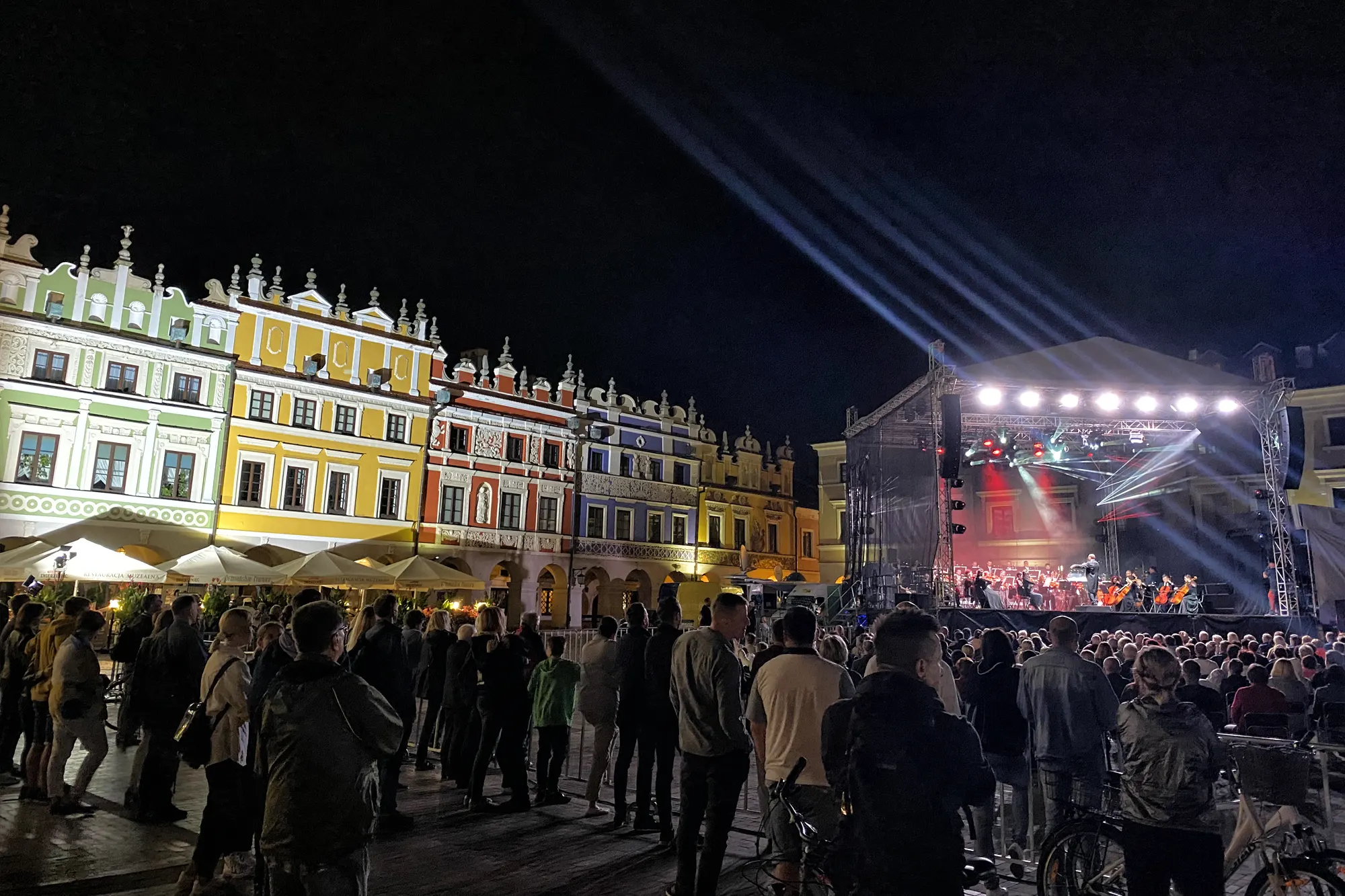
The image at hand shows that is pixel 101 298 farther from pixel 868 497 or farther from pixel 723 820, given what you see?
pixel 723 820

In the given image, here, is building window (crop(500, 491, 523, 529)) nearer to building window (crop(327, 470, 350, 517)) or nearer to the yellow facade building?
the yellow facade building

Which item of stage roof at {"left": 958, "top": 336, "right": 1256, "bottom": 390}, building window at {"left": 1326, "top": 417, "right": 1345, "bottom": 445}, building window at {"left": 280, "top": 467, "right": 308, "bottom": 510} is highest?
building window at {"left": 1326, "top": 417, "right": 1345, "bottom": 445}

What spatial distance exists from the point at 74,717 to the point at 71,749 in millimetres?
375

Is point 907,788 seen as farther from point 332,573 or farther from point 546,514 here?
point 546,514

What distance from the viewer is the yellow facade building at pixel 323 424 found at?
28891 millimetres

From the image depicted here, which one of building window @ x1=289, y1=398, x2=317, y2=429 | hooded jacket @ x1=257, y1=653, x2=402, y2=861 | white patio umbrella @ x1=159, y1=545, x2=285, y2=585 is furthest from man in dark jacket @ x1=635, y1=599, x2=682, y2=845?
building window @ x1=289, y1=398, x2=317, y2=429

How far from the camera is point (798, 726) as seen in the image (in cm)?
452

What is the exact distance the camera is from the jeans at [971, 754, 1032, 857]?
5.87 meters

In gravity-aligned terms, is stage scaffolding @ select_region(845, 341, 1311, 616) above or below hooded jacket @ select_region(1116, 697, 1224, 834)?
above

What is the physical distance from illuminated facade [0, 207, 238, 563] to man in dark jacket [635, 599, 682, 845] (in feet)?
76.3

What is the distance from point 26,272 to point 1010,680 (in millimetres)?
29594

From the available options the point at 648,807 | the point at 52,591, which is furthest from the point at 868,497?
the point at 52,591

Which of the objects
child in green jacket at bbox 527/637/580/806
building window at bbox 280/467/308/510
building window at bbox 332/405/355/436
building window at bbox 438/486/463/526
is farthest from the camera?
building window at bbox 438/486/463/526

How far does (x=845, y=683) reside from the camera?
4.59 metres
